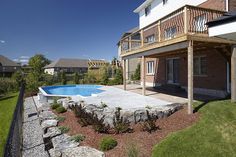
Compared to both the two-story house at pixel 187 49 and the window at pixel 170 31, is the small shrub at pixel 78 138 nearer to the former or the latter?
the two-story house at pixel 187 49

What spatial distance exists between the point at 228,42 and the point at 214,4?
411 cm

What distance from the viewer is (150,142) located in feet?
20.5

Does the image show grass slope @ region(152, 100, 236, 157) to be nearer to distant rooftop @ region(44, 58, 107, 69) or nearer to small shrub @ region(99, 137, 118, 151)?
small shrub @ region(99, 137, 118, 151)

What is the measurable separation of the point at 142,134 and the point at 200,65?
9.16 metres

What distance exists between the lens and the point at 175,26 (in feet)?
51.5

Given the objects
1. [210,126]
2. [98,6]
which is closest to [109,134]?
[210,126]

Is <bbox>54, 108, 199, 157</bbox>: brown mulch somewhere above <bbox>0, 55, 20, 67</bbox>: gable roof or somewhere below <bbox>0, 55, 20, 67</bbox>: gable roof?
below

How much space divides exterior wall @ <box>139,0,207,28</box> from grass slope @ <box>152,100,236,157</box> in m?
9.88

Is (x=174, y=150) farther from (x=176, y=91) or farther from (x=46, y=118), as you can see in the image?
(x=176, y=91)

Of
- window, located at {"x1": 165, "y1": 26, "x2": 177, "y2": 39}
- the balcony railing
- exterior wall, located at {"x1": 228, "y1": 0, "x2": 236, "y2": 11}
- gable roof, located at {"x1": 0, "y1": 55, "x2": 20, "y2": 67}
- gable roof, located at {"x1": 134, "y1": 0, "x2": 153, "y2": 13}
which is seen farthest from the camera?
gable roof, located at {"x1": 0, "y1": 55, "x2": 20, "y2": 67}

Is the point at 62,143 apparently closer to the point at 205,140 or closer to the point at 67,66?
the point at 205,140

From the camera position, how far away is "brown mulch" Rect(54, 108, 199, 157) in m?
5.89

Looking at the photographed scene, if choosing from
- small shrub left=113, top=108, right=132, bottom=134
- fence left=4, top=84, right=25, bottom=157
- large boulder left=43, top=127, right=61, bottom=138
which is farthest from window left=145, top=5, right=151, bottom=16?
fence left=4, top=84, right=25, bottom=157

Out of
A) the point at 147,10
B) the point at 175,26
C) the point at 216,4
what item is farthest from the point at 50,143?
the point at 147,10
